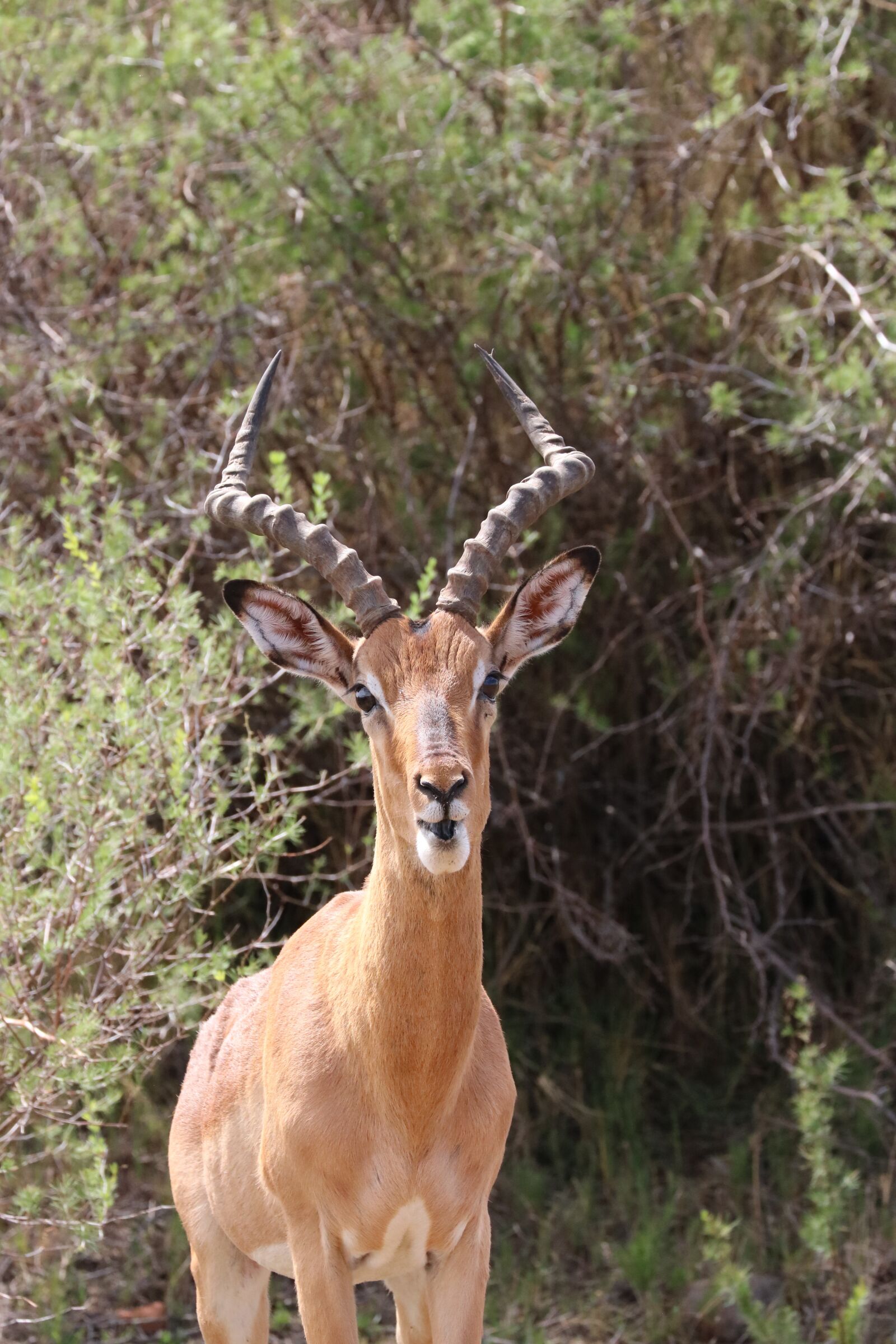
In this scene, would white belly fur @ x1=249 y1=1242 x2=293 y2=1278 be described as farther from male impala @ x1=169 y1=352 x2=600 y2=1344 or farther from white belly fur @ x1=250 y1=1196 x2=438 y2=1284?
white belly fur @ x1=250 y1=1196 x2=438 y2=1284

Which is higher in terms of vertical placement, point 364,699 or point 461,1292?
point 364,699

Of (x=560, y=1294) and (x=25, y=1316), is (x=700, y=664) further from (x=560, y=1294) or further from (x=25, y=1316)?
(x=25, y=1316)

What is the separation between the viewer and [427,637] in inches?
165

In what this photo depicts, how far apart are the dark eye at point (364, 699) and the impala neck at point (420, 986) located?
1.00 feet

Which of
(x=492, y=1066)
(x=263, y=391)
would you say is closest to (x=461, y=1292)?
(x=492, y=1066)

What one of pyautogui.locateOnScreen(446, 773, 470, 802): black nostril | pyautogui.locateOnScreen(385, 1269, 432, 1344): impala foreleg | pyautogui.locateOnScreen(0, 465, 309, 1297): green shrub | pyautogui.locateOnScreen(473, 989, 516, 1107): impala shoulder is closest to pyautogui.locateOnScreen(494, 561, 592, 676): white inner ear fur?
pyautogui.locateOnScreen(446, 773, 470, 802): black nostril

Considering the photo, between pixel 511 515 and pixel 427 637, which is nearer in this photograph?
pixel 427 637

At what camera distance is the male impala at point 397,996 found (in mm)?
4137

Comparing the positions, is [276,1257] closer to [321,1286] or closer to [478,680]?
A: [321,1286]

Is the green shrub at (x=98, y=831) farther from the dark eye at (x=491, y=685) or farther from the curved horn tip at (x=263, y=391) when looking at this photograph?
the dark eye at (x=491, y=685)

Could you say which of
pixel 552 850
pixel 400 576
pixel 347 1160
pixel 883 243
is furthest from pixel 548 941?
pixel 347 1160

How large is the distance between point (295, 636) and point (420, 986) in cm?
101

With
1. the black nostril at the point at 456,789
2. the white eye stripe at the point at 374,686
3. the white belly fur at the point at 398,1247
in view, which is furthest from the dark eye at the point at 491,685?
the white belly fur at the point at 398,1247

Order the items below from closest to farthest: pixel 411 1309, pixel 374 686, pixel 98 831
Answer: pixel 374 686 < pixel 411 1309 < pixel 98 831
